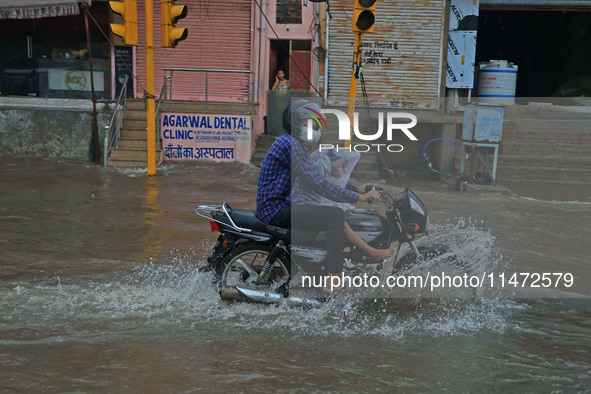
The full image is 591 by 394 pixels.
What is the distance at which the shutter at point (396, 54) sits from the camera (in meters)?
16.4

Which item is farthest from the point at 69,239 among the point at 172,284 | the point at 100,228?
the point at 172,284

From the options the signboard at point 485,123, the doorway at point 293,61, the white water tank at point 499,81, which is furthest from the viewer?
the doorway at point 293,61

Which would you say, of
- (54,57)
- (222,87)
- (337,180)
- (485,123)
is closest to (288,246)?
(337,180)

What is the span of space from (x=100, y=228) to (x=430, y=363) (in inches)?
219

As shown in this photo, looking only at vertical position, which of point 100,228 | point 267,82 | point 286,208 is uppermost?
point 267,82

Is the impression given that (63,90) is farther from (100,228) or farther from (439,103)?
(439,103)

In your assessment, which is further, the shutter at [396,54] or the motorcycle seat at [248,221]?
the shutter at [396,54]

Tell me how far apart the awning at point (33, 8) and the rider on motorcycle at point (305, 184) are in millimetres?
10825

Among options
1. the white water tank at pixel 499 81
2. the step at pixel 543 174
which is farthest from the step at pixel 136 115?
the white water tank at pixel 499 81

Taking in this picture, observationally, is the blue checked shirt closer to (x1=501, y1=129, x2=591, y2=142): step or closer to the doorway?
(x1=501, y1=129, x2=591, y2=142): step

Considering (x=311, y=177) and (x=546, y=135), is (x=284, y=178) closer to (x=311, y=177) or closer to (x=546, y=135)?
(x=311, y=177)

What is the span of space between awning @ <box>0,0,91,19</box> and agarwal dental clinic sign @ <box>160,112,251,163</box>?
3242 millimetres

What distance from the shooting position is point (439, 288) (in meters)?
5.40

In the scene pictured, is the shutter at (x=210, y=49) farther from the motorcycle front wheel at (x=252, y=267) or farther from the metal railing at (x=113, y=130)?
the motorcycle front wheel at (x=252, y=267)
